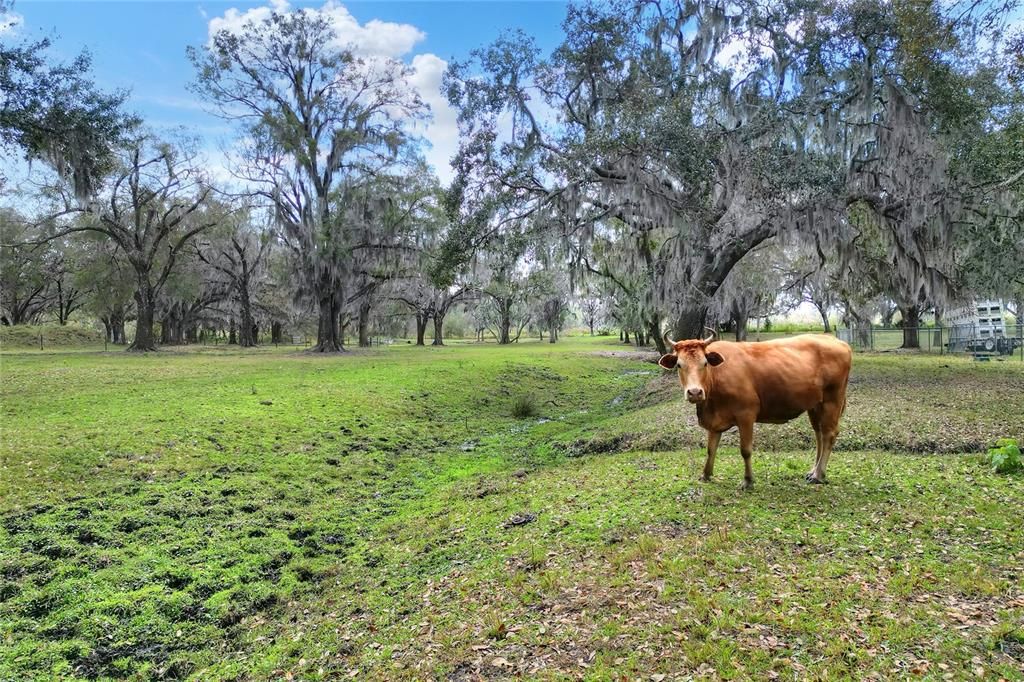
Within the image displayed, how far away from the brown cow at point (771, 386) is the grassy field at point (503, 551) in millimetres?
732

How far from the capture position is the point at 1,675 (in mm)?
4195

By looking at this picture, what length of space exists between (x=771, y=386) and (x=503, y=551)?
3512 mm

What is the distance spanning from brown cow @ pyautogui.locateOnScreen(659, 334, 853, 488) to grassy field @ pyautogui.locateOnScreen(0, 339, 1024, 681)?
73cm

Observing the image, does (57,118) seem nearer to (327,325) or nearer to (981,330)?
(327,325)

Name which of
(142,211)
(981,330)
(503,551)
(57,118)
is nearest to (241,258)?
(142,211)

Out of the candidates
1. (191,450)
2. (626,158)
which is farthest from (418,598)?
(626,158)

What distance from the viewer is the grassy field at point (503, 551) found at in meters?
3.75

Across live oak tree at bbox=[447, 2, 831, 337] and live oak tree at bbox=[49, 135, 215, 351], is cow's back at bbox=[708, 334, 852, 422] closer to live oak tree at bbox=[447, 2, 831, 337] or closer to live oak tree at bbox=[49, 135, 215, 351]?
live oak tree at bbox=[447, 2, 831, 337]

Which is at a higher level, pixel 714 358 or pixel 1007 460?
pixel 714 358

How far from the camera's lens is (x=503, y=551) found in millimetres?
5621

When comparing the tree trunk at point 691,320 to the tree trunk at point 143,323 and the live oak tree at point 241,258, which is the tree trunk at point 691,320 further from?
the live oak tree at point 241,258

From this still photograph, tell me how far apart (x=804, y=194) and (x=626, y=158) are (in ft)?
15.1

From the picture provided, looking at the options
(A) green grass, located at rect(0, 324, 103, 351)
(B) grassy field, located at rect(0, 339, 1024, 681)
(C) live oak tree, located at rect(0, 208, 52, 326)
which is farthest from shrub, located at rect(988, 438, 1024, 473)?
(A) green grass, located at rect(0, 324, 103, 351)

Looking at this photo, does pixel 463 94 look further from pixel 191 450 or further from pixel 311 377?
pixel 191 450
